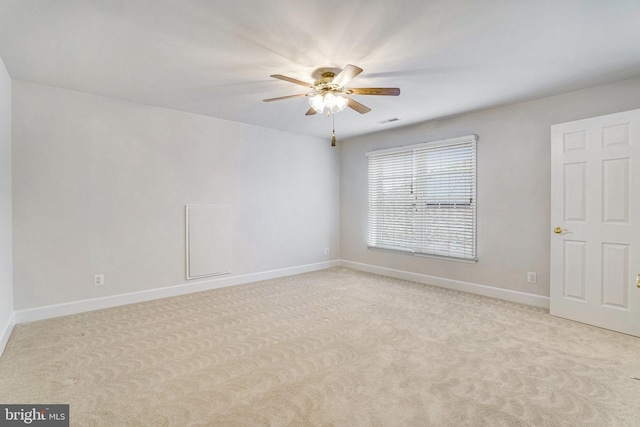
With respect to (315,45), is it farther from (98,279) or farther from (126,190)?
(98,279)

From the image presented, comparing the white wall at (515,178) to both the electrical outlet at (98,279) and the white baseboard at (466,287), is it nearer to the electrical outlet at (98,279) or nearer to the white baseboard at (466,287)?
the white baseboard at (466,287)

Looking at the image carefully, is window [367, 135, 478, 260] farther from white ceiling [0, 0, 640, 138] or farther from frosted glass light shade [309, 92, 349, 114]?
frosted glass light shade [309, 92, 349, 114]

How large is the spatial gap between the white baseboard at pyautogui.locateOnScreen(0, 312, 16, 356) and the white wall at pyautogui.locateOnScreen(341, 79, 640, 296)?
4.89 m

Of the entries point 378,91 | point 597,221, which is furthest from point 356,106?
point 597,221

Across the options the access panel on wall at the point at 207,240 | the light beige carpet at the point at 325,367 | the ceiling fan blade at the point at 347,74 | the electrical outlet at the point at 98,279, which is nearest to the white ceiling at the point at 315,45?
the ceiling fan blade at the point at 347,74

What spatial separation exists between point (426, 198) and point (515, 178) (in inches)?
49.2

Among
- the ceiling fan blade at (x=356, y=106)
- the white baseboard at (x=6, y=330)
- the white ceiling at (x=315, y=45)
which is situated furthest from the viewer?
the ceiling fan blade at (x=356, y=106)

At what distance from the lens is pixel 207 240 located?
4516 mm

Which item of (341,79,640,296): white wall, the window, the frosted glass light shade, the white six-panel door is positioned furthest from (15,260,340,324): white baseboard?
the white six-panel door

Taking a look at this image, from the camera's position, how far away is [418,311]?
141 inches

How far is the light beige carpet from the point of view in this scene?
1.84 meters

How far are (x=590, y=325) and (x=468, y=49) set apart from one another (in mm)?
2980

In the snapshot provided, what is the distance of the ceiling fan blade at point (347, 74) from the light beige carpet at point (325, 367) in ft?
7.51

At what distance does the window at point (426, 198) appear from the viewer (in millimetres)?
4418
